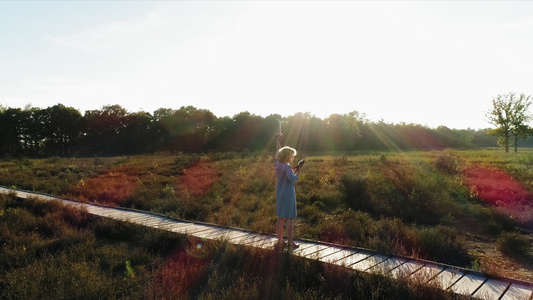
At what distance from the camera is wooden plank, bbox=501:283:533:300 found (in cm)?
380

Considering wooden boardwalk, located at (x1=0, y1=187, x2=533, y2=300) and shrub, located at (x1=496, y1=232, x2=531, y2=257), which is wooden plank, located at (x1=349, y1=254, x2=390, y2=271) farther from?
shrub, located at (x1=496, y1=232, x2=531, y2=257)

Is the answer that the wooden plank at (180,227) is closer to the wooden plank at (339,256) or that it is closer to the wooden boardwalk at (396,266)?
the wooden boardwalk at (396,266)

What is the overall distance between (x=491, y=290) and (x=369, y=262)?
150 centimetres

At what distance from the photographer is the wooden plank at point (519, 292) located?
3.80 m

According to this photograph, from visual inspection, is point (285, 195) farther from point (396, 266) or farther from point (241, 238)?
point (396, 266)

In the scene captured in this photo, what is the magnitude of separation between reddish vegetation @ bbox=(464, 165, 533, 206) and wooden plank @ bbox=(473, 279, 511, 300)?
6422mm

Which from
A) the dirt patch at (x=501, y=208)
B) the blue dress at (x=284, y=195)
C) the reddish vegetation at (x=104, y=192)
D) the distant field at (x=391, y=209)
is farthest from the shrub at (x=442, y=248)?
the reddish vegetation at (x=104, y=192)

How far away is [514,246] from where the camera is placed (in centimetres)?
→ 646

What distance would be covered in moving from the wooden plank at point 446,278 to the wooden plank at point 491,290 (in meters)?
0.30

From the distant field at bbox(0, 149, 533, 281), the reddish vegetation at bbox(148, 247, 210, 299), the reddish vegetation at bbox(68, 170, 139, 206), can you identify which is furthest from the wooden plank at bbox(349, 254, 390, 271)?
the reddish vegetation at bbox(68, 170, 139, 206)

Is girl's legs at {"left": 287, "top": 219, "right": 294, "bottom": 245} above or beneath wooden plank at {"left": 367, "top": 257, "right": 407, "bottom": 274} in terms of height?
above

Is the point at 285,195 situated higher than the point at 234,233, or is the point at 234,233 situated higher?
the point at 285,195

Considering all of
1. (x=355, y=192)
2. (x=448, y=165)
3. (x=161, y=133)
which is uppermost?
(x=161, y=133)

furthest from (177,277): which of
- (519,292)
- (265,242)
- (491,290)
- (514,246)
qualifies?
(514,246)
